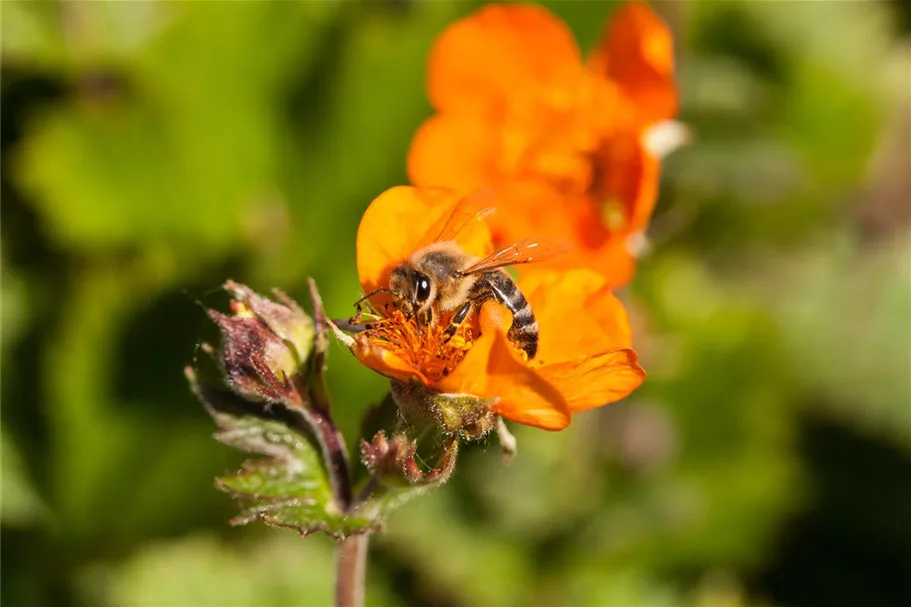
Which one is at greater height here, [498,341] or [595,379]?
[498,341]

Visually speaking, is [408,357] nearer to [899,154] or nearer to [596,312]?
[596,312]

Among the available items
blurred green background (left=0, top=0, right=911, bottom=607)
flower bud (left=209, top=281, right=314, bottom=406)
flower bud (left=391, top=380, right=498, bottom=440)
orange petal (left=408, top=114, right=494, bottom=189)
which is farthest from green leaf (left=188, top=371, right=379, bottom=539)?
blurred green background (left=0, top=0, right=911, bottom=607)

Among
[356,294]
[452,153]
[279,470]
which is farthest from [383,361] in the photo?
[356,294]

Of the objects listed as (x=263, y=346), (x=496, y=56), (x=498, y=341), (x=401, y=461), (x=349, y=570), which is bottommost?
(x=349, y=570)

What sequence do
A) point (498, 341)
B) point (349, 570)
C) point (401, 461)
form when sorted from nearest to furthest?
point (498, 341)
point (401, 461)
point (349, 570)

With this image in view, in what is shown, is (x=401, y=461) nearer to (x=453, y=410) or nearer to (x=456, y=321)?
(x=453, y=410)
